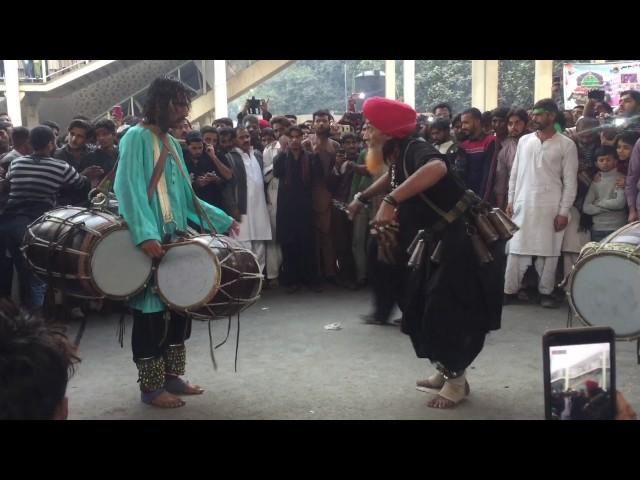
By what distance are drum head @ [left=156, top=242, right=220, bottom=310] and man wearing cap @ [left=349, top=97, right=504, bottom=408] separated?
0.85 m

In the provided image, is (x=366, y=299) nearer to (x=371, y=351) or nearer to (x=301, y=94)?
(x=371, y=351)

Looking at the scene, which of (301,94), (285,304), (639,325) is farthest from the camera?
(301,94)

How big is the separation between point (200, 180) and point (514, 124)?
10.2 ft

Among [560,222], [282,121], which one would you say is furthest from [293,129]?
[560,222]

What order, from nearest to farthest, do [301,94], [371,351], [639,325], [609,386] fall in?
[609,386], [639,325], [371,351], [301,94]

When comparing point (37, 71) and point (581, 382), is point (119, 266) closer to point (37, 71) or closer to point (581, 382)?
point (581, 382)

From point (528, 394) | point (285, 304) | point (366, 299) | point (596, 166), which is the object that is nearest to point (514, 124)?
point (596, 166)

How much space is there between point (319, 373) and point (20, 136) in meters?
3.50

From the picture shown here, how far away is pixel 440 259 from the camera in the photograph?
3826 millimetres

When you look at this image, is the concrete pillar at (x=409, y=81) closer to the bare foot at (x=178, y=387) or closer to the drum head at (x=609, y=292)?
the bare foot at (x=178, y=387)

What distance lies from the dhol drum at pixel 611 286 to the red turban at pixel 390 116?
3.86 feet

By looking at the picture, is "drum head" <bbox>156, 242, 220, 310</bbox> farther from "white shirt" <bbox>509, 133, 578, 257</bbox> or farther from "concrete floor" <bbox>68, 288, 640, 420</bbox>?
"white shirt" <bbox>509, 133, 578, 257</bbox>

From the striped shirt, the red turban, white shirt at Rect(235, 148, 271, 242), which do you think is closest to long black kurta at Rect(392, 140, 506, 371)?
the red turban

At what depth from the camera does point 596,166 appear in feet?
21.0
